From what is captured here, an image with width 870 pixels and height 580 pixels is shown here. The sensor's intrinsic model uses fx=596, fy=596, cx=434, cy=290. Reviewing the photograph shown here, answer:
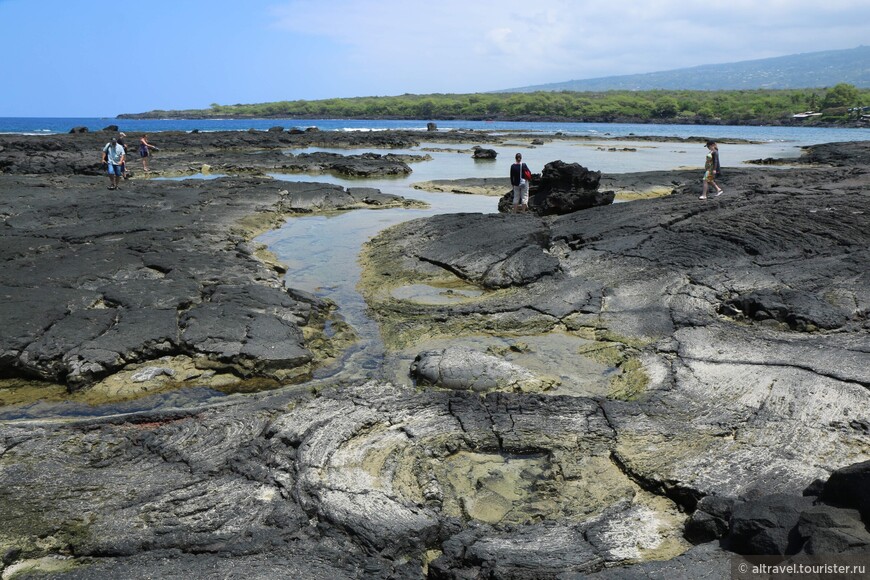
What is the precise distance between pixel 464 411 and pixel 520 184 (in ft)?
41.9

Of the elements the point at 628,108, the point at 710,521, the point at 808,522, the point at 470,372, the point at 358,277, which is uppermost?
the point at 628,108

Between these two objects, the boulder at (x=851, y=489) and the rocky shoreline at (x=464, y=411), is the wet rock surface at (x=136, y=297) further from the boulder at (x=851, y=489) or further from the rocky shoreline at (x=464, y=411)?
the boulder at (x=851, y=489)

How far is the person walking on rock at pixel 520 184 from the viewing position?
18203 mm

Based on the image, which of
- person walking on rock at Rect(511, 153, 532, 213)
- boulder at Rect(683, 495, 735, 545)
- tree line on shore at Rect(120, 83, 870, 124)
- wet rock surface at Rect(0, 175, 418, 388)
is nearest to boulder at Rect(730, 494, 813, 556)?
boulder at Rect(683, 495, 735, 545)

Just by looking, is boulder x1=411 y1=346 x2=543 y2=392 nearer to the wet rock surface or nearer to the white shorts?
the wet rock surface

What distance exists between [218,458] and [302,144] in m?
51.4

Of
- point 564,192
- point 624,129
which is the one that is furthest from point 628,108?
point 564,192

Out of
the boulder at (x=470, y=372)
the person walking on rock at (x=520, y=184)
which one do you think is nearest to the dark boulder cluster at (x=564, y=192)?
the person walking on rock at (x=520, y=184)

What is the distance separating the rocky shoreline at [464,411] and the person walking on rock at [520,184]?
404 cm

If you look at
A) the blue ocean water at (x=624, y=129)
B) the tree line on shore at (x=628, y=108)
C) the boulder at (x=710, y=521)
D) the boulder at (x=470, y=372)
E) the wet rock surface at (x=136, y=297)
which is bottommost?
the boulder at (x=710, y=521)

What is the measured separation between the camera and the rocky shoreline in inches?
184

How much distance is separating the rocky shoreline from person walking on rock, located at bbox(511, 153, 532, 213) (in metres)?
4.04

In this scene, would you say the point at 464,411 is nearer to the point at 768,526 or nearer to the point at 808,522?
the point at 768,526

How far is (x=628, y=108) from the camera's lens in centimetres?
12600
